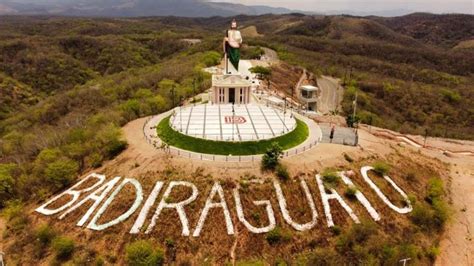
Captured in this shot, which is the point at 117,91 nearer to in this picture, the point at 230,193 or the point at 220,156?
the point at 220,156

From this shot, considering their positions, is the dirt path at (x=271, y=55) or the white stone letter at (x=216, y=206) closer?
the white stone letter at (x=216, y=206)

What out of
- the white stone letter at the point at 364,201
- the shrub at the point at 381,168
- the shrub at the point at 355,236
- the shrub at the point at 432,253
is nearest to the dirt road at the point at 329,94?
the shrub at the point at 381,168

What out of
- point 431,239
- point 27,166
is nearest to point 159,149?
point 27,166

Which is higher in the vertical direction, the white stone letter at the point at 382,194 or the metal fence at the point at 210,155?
the metal fence at the point at 210,155

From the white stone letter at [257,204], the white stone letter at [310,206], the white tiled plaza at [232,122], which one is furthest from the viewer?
the white tiled plaza at [232,122]

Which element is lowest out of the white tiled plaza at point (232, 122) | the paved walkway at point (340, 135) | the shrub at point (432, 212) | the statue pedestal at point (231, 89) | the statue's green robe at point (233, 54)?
the shrub at point (432, 212)

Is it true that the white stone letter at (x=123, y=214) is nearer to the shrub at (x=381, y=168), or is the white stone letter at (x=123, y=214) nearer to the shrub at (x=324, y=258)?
the shrub at (x=324, y=258)

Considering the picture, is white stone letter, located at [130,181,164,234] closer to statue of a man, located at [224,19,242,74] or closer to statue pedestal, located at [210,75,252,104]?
statue pedestal, located at [210,75,252,104]

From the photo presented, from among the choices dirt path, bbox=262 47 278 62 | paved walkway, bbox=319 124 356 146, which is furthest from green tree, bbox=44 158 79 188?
dirt path, bbox=262 47 278 62

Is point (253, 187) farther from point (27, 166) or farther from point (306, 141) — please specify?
point (27, 166)
